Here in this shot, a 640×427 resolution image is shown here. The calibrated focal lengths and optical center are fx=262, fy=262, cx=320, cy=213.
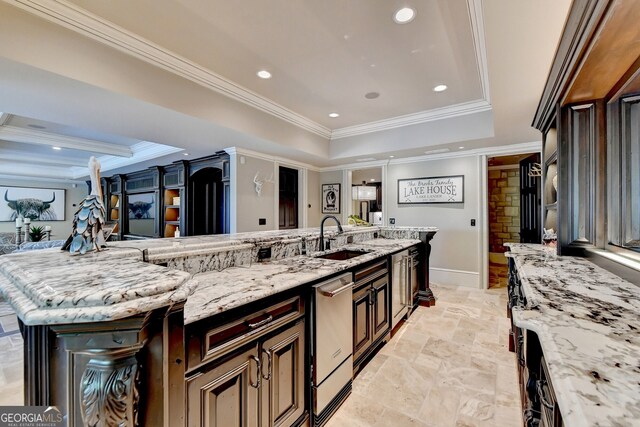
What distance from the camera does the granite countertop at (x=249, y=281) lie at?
3.49 feet

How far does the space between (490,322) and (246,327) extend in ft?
10.1

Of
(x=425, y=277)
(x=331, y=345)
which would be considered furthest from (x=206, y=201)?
(x=331, y=345)

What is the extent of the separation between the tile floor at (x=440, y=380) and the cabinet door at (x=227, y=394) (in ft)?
2.51

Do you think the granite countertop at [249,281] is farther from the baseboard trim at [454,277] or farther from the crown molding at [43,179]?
the crown molding at [43,179]

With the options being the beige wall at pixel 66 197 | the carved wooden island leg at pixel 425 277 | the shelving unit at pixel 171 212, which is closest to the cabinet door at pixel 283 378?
the carved wooden island leg at pixel 425 277

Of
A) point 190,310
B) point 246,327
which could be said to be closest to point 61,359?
point 190,310

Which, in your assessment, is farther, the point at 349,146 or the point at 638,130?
the point at 349,146

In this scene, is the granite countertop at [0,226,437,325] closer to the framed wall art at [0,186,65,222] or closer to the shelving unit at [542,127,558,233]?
the shelving unit at [542,127,558,233]

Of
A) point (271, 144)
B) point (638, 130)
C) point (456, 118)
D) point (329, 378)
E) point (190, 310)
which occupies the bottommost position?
point (329, 378)

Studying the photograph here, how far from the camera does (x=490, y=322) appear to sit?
306 cm

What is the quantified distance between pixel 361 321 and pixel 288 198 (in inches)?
148

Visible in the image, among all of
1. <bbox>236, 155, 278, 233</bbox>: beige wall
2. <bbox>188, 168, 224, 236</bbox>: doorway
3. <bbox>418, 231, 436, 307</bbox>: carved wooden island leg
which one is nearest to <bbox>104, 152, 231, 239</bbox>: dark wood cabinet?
<bbox>188, 168, 224, 236</bbox>: doorway

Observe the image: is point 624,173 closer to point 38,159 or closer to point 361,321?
point 361,321

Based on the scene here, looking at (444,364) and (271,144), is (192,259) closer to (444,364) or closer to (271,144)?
(444,364)
